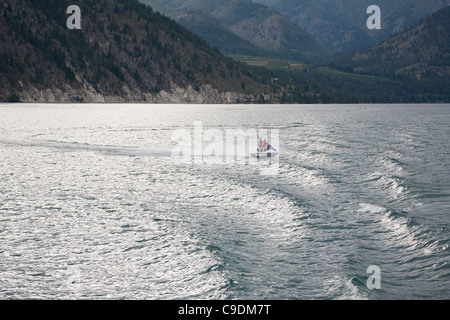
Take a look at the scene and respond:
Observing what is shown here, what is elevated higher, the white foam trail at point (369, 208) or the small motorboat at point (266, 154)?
the small motorboat at point (266, 154)

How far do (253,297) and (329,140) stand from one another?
Answer: 245 feet
